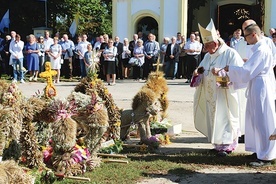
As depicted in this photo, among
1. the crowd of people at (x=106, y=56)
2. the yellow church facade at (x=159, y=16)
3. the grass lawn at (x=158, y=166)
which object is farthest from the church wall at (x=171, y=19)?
the grass lawn at (x=158, y=166)

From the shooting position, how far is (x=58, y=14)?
31.1 metres

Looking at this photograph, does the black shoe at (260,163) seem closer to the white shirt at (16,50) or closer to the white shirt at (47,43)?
the white shirt at (16,50)

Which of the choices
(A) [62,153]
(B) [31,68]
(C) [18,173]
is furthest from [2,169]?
(B) [31,68]

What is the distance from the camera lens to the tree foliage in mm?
29156

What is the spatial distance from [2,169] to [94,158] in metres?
2.78

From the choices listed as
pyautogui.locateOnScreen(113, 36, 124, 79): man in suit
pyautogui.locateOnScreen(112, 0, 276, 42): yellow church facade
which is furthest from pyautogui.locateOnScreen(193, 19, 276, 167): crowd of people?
pyautogui.locateOnScreen(112, 0, 276, 42): yellow church facade

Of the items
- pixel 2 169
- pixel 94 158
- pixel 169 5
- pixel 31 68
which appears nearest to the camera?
pixel 2 169

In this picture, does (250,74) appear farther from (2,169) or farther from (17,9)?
(17,9)

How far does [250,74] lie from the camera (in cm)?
672

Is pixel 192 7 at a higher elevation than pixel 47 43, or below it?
higher

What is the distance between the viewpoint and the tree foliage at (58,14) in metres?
29.2

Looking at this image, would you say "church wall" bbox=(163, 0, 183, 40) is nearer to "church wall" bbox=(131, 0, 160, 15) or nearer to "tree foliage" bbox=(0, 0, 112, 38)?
"church wall" bbox=(131, 0, 160, 15)

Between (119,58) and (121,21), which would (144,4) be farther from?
(119,58)

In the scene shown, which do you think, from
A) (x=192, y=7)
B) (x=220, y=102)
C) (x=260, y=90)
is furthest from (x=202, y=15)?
(x=260, y=90)
